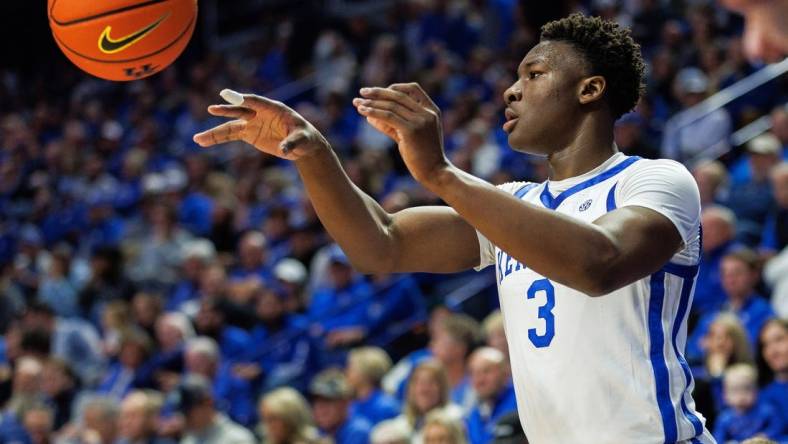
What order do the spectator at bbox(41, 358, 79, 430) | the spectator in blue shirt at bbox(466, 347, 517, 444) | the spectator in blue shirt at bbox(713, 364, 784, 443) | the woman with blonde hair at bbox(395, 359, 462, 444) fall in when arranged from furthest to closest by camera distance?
the spectator at bbox(41, 358, 79, 430) → the woman with blonde hair at bbox(395, 359, 462, 444) → the spectator in blue shirt at bbox(466, 347, 517, 444) → the spectator in blue shirt at bbox(713, 364, 784, 443)

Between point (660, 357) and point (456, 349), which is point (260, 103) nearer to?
point (660, 357)

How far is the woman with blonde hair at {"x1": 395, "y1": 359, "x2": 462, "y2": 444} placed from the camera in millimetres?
6676

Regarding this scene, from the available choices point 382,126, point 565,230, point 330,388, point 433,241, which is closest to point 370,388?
point 330,388

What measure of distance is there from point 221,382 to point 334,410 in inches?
72.2

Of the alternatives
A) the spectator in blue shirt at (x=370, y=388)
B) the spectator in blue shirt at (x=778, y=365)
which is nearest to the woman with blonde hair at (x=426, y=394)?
the spectator in blue shirt at (x=370, y=388)

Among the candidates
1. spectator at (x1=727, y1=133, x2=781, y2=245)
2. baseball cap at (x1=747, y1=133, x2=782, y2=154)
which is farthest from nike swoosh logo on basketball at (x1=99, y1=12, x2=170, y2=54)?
baseball cap at (x1=747, y1=133, x2=782, y2=154)

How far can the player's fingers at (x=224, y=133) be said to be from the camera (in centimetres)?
347

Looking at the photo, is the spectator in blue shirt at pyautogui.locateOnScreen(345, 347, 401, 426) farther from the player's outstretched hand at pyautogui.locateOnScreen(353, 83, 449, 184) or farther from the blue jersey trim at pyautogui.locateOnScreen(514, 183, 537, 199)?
the player's outstretched hand at pyautogui.locateOnScreen(353, 83, 449, 184)

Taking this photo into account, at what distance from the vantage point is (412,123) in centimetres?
288

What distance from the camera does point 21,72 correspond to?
19.9m

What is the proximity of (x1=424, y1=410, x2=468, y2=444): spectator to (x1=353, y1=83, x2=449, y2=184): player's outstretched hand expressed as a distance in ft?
10.7

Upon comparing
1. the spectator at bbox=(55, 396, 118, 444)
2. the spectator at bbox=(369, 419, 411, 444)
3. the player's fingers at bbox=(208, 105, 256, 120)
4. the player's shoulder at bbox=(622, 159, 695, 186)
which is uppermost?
the player's shoulder at bbox=(622, 159, 695, 186)

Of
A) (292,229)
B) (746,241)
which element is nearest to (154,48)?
(746,241)

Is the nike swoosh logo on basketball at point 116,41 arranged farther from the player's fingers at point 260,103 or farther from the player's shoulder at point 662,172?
the player's shoulder at point 662,172
